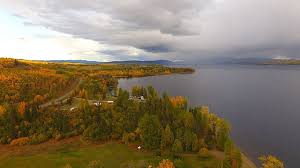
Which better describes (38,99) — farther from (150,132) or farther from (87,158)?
(150,132)

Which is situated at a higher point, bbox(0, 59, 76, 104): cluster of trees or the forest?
bbox(0, 59, 76, 104): cluster of trees

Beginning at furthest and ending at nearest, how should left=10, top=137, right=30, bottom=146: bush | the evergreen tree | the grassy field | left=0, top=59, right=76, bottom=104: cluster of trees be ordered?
1. left=0, top=59, right=76, bottom=104: cluster of trees
2. left=10, top=137, right=30, bottom=146: bush
3. the evergreen tree
4. the grassy field

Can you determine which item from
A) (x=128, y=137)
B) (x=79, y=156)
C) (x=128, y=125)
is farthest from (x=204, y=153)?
(x=79, y=156)

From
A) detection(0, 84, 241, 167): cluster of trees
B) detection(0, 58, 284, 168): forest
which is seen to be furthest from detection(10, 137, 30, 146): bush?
detection(0, 84, 241, 167): cluster of trees

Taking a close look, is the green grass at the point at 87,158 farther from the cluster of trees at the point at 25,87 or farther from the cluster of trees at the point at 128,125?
the cluster of trees at the point at 25,87

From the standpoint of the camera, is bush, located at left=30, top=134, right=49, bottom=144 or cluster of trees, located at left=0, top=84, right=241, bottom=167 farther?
bush, located at left=30, top=134, right=49, bottom=144

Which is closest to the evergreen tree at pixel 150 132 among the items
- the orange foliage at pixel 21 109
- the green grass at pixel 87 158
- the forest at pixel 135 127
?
the forest at pixel 135 127

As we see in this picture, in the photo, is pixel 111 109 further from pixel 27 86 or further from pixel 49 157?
pixel 27 86

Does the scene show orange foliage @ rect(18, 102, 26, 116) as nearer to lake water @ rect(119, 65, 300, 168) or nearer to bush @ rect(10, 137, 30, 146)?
bush @ rect(10, 137, 30, 146)
